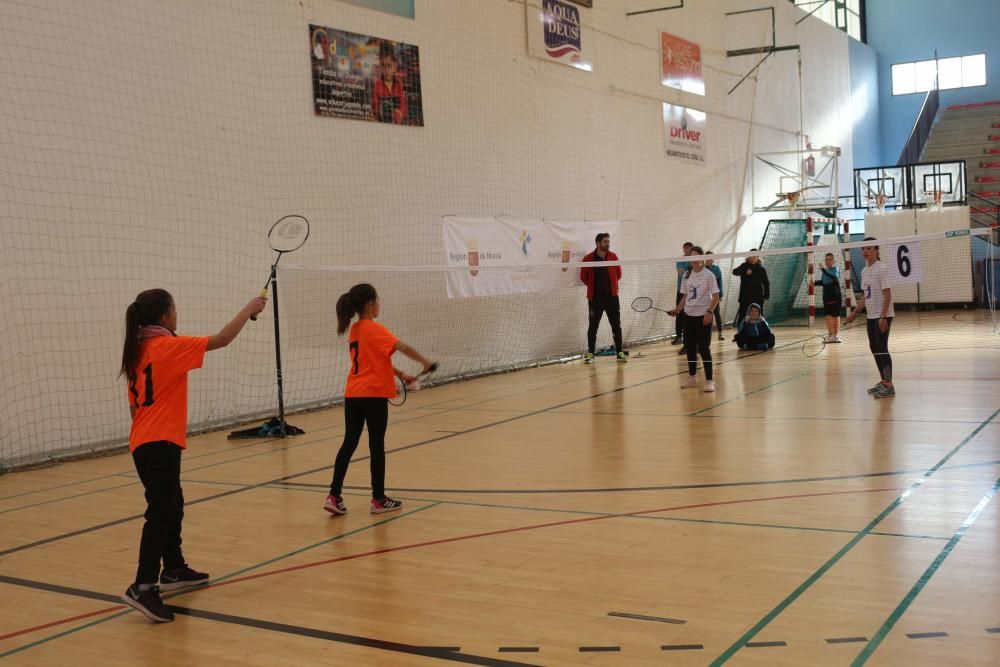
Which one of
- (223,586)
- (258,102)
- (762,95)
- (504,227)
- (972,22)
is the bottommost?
(223,586)

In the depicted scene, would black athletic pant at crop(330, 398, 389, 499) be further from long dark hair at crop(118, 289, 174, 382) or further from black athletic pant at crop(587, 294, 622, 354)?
black athletic pant at crop(587, 294, 622, 354)

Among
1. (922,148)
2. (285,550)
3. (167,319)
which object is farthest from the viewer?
(922,148)

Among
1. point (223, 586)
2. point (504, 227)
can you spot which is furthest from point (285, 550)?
point (504, 227)

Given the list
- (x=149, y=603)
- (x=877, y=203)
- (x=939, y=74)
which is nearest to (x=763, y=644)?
(x=149, y=603)

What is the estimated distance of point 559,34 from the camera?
18203mm

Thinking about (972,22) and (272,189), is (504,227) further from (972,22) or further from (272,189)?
(972,22)

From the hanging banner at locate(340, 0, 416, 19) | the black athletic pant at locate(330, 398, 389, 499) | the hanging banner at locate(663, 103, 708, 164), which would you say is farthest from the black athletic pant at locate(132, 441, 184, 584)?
the hanging banner at locate(663, 103, 708, 164)

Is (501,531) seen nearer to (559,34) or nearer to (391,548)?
(391,548)

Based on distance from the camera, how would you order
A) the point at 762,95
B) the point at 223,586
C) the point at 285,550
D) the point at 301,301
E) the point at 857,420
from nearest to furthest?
the point at 223,586 < the point at 285,550 < the point at 857,420 < the point at 301,301 < the point at 762,95

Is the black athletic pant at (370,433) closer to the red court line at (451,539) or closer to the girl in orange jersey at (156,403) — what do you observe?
the red court line at (451,539)

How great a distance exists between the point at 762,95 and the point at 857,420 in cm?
1852

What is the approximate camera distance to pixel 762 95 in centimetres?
2667

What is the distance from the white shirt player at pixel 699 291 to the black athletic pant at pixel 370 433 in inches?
253

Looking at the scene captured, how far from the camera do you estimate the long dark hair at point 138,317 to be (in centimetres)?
507
